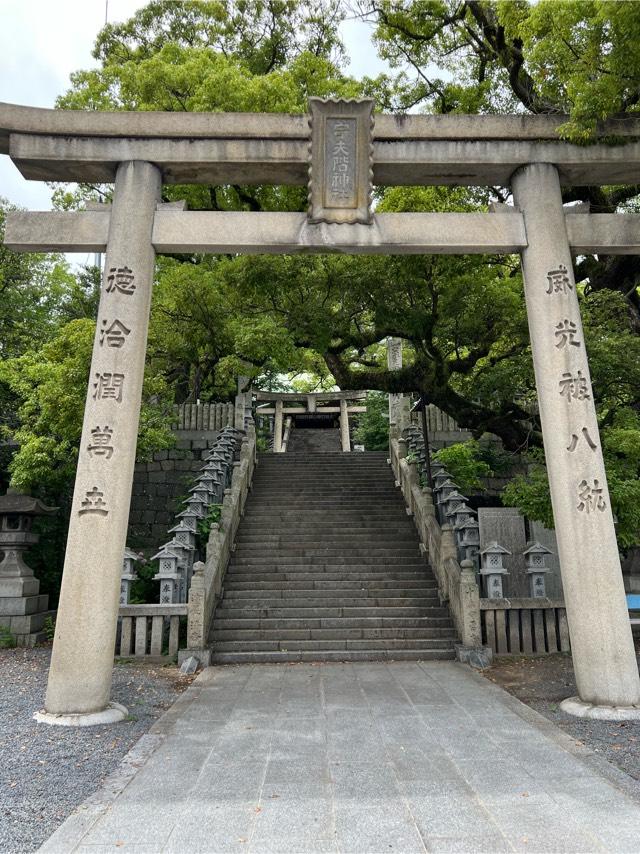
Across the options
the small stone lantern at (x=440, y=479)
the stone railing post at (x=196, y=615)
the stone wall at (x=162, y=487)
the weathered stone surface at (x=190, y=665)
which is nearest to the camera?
the weathered stone surface at (x=190, y=665)

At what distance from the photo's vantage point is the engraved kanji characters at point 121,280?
19.5ft

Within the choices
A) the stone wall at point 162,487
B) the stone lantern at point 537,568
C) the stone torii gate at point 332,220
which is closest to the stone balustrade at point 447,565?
the stone lantern at point 537,568

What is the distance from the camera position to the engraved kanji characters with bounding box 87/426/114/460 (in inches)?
221

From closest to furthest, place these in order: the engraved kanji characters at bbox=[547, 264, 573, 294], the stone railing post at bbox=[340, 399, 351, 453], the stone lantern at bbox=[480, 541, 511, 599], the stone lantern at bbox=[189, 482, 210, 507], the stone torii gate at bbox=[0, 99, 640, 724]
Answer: the stone torii gate at bbox=[0, 99, 640, 724] < the engraved kanji characters at bbox=[547, 264, 573, 294] < the stone lantern at bbox=[480, 541, 511, 599] < the stone lantern at bbox=[189, 482, 210, 507] < the stone railing post at bbox=[340, 399, 351, 453]

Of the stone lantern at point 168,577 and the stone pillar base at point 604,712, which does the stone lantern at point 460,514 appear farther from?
the stone pillar base at point 604,712

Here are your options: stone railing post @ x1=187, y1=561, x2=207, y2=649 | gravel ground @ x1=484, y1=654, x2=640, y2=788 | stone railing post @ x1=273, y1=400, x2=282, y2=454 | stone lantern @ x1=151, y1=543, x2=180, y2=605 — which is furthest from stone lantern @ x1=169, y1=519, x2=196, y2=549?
stone railing post @ x1=273, y1=400, x2=282, y2=454

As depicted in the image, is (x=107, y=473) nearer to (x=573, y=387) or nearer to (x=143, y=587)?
(x=573, y=387)

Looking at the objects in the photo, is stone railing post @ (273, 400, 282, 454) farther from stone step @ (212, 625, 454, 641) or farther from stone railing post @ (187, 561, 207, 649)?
stone railing post @ (187, 561, 207, 649)

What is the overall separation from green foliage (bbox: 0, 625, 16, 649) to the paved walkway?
516 centimetres

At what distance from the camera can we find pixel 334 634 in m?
8.95

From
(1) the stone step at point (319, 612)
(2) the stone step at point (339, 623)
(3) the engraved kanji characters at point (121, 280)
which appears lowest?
(2) the stone step at point (339, 623)

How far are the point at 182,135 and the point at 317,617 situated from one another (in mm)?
7013

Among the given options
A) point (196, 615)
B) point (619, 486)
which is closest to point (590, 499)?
point (619, 486)

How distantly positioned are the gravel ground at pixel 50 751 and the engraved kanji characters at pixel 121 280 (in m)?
4.04
